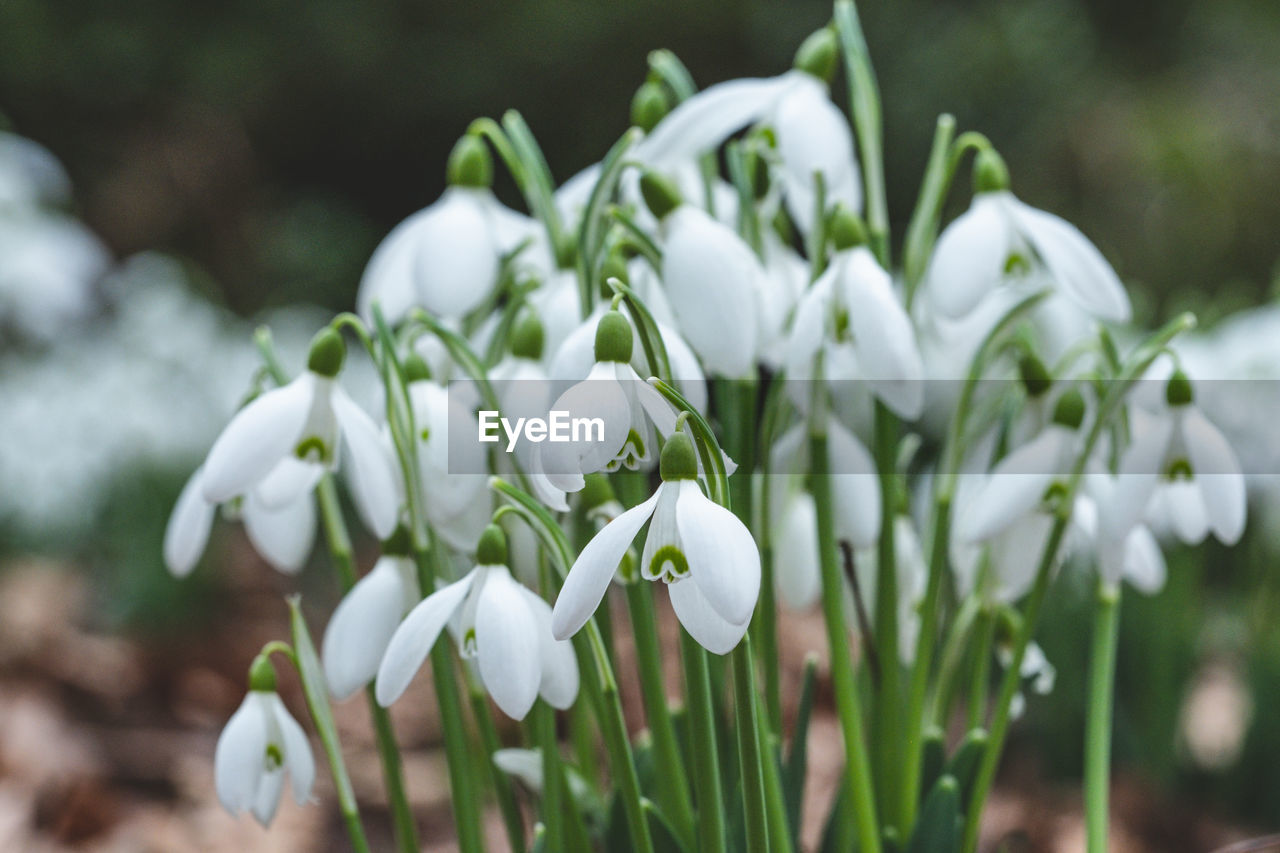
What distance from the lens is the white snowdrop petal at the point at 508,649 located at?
625 mm

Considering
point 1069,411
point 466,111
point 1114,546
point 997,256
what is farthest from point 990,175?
point 466,111

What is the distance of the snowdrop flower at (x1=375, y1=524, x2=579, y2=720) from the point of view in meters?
Result: 0.63

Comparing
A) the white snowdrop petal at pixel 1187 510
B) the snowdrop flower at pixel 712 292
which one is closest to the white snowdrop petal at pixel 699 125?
the snowdrop flower at pixel 712 292

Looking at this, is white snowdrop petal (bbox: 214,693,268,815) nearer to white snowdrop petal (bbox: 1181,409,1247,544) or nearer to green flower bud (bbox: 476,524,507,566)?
green flower bud (bbox: 476,524,507,566)

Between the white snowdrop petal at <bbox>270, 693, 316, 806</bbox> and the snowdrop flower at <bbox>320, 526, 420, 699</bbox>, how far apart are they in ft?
0.13

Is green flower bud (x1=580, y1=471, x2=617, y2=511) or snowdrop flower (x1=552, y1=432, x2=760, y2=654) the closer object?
snowdrop flower (x1=552, y1=432, x2=760, y2=654)

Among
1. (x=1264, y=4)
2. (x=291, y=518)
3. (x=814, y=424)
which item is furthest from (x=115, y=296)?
(x=1264, y=4)

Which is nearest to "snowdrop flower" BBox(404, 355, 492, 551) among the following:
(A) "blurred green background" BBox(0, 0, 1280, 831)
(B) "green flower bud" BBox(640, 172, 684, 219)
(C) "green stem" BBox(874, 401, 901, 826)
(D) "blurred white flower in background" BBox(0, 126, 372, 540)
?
(B) "green flower bud" BBox(640, 172, 684, 219)

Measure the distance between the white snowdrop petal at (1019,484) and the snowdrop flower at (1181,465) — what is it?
0.16ft

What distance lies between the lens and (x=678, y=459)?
0.54m

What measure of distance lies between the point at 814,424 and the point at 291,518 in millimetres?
423

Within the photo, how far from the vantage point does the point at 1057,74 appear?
4289 millimetres

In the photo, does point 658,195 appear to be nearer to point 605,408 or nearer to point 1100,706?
point 605,408

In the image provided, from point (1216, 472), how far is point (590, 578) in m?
0.50
